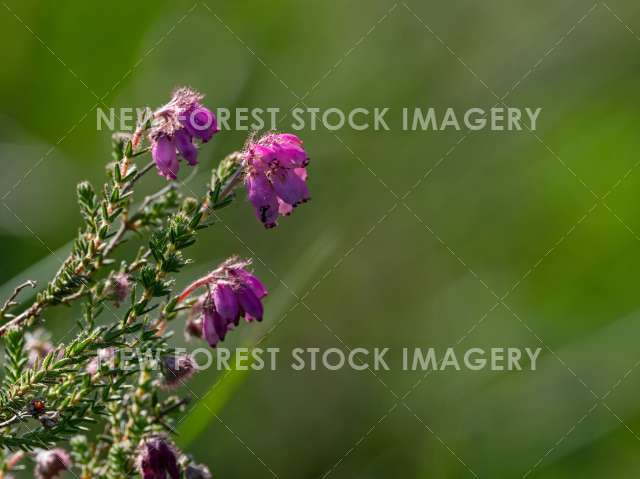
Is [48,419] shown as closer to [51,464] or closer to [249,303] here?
[51,464]

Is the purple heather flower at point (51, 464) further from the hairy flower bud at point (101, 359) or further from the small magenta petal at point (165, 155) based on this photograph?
the small magenta petal at point (165, 155)

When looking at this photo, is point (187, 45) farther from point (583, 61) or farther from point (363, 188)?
point (583, 61)

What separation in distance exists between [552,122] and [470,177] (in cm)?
62

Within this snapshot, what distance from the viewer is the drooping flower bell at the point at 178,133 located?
1.83 m

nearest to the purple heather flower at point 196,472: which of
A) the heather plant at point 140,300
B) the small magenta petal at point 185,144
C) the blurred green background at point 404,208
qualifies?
the heather plant at point 140,300

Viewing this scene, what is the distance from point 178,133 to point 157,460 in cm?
67

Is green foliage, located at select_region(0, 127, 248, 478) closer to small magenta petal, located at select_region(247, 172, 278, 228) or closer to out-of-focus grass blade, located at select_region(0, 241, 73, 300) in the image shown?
small magenta petal, located at select_region(247, 172, 278, 228)

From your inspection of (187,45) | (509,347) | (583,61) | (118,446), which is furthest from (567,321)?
(118,446)

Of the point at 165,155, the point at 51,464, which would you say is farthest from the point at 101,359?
the point at 165,155

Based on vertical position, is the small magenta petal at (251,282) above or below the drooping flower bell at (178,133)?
below

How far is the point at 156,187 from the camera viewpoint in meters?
4.97

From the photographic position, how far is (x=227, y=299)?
190cm

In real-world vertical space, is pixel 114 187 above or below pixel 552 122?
below

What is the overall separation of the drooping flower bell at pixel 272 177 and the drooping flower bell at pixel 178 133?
0.36 feet
